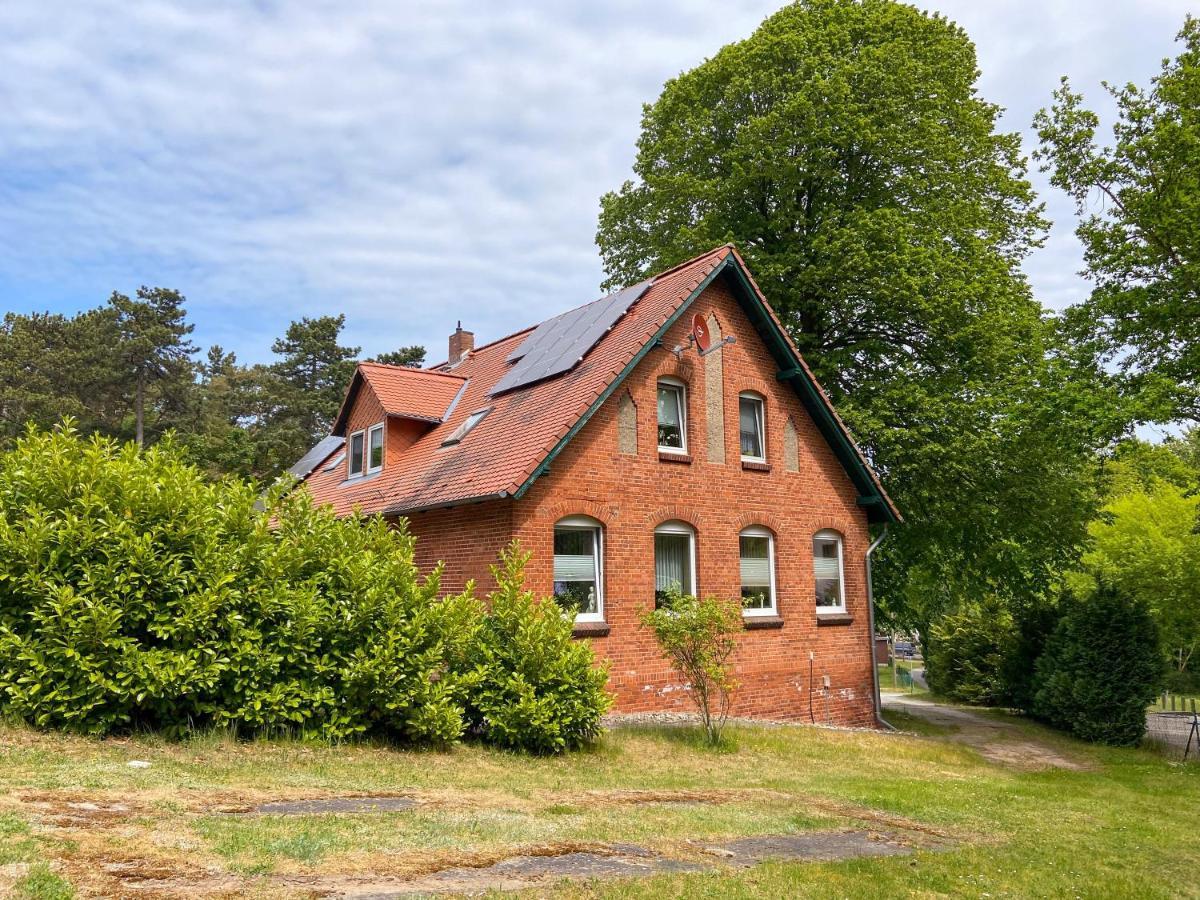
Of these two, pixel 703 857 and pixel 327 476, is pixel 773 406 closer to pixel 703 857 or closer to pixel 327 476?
pixel 327 476

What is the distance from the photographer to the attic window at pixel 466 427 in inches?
714

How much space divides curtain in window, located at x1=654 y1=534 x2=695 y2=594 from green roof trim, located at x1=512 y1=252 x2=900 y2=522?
3.07 meters

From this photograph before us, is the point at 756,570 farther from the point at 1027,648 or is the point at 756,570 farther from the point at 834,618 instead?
the point at 1027,648

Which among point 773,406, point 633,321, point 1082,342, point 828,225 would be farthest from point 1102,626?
point 633,321

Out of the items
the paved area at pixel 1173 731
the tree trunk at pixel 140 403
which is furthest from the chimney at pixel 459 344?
the tree trunk at pixel 140 403

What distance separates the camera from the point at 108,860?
5547mm

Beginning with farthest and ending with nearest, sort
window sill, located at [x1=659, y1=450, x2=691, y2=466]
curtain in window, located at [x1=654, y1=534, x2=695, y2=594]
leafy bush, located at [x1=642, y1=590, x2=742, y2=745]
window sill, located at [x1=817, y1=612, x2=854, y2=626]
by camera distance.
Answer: window sill, located at [x1=817, y1=612, x2=854, y2=626] → window sill, located at [x1=659, y1=450, x2=691, y2=466] → curtain in window, located at [x1=654, y1=534, x2=695, y2=594] → leafy bush, located at [x1=642, y1=590, x2=742, y2=745]

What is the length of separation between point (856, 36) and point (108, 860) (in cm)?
2485

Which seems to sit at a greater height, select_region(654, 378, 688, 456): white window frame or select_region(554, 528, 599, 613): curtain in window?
select_region(654, 378, 688, 456): white window frame

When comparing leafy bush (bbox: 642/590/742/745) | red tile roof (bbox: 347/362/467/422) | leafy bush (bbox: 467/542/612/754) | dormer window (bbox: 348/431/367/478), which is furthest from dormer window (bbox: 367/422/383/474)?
leafy bush (bbox: 642/590/742/745)

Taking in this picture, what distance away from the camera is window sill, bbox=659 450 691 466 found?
17016 mm

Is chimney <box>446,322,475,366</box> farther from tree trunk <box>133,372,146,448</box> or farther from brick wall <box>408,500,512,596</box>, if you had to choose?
tree trunk <box>133,372,146,448</box>

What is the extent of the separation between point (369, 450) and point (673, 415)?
7.43 m

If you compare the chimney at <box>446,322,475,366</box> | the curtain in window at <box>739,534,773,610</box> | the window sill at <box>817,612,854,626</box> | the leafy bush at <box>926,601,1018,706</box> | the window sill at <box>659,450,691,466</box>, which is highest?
the chimney at <box>446,322,475,366</box>
